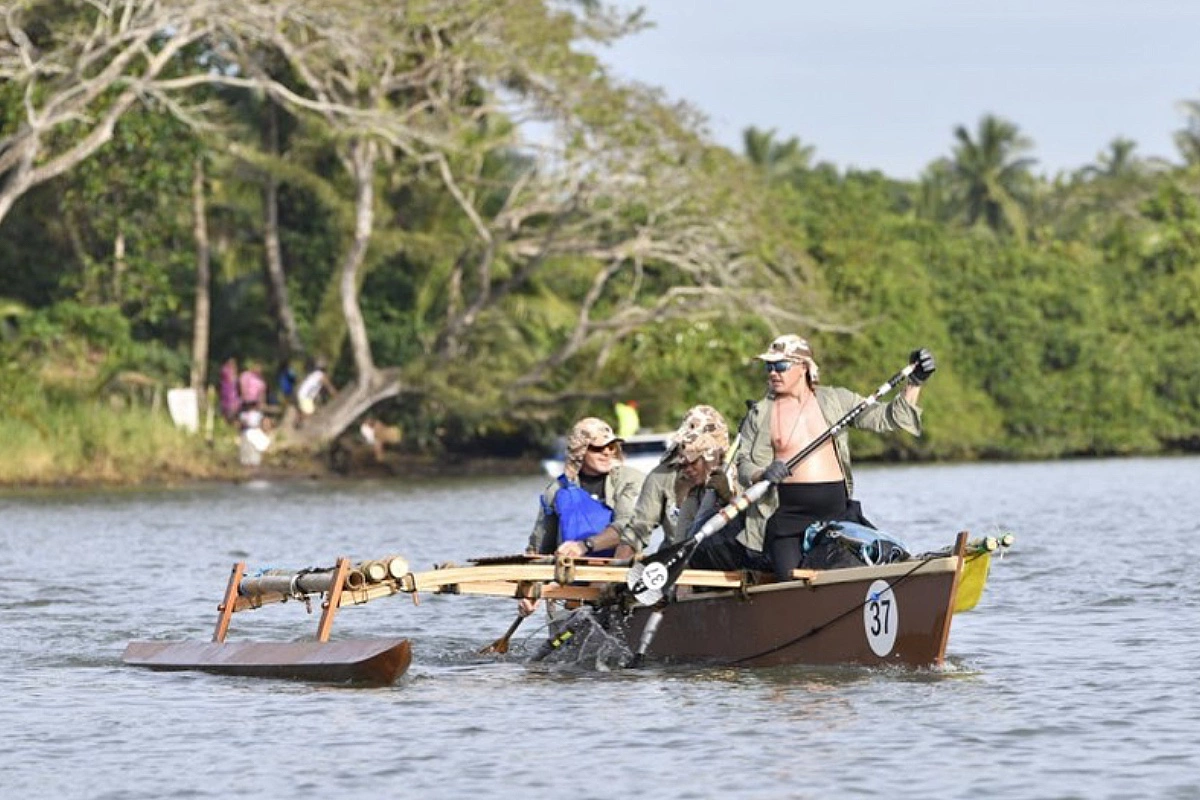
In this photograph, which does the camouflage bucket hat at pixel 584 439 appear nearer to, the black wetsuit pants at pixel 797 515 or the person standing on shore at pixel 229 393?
the black wetsuit pants at pixel 797 515

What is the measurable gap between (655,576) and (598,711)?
3.29 ft

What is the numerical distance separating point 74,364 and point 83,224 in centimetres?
379

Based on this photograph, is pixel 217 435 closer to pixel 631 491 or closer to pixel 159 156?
pixel 159 156

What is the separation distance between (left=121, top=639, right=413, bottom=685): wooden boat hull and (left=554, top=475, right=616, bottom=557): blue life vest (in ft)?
4.45

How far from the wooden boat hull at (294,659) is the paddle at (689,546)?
1.41m

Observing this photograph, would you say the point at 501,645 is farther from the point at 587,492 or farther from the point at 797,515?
the point at 797,515

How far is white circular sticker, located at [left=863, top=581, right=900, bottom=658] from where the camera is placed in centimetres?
1374

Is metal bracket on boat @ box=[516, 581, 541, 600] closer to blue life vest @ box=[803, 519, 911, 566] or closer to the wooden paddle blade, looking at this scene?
the wooden paddle blade

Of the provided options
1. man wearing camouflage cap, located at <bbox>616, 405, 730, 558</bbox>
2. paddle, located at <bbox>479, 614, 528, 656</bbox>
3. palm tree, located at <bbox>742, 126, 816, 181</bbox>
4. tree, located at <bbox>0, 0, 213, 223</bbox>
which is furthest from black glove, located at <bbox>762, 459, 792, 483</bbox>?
palm tree, located at <bbox>742, 126, 816, 181</bbox>

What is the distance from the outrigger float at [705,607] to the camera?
1367 centimetres

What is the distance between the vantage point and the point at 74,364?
142 feet

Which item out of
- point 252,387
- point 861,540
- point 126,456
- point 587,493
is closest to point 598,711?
point 861,540

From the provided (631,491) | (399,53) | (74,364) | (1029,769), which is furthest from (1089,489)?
(1029,769)

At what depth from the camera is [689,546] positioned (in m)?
14.2
